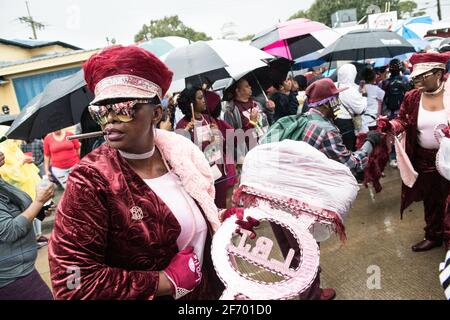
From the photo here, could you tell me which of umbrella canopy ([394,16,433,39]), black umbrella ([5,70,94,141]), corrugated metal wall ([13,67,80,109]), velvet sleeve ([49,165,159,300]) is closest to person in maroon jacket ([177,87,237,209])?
black umbrella ([5,70,94,141])

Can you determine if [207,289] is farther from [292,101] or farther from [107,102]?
[292,101]

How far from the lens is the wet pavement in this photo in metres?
2.73

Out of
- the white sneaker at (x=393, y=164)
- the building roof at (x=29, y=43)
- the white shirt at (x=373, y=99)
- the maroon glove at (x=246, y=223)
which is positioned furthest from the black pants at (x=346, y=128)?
the building roof at (x=29, y=43)

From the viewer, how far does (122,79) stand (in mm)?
1227

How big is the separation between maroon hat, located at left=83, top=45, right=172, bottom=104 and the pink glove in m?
0.62

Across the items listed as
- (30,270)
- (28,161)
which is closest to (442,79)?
(30,270)

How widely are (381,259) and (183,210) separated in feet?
8.38

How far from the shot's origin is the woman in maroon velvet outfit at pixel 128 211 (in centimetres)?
107

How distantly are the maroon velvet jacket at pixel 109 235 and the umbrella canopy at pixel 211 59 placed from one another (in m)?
2.09

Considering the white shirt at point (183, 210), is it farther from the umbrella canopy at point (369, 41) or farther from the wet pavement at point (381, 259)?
the umbrella canopy at point (369, 41)

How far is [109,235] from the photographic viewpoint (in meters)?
1.17

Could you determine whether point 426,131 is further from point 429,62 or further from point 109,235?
point 109,235

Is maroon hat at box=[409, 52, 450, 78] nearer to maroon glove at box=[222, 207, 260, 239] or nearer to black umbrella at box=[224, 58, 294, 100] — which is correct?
black umbrella at box=[224, 58, 294, 100]

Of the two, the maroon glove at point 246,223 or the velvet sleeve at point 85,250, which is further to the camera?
the maroon glove at point 246,223
